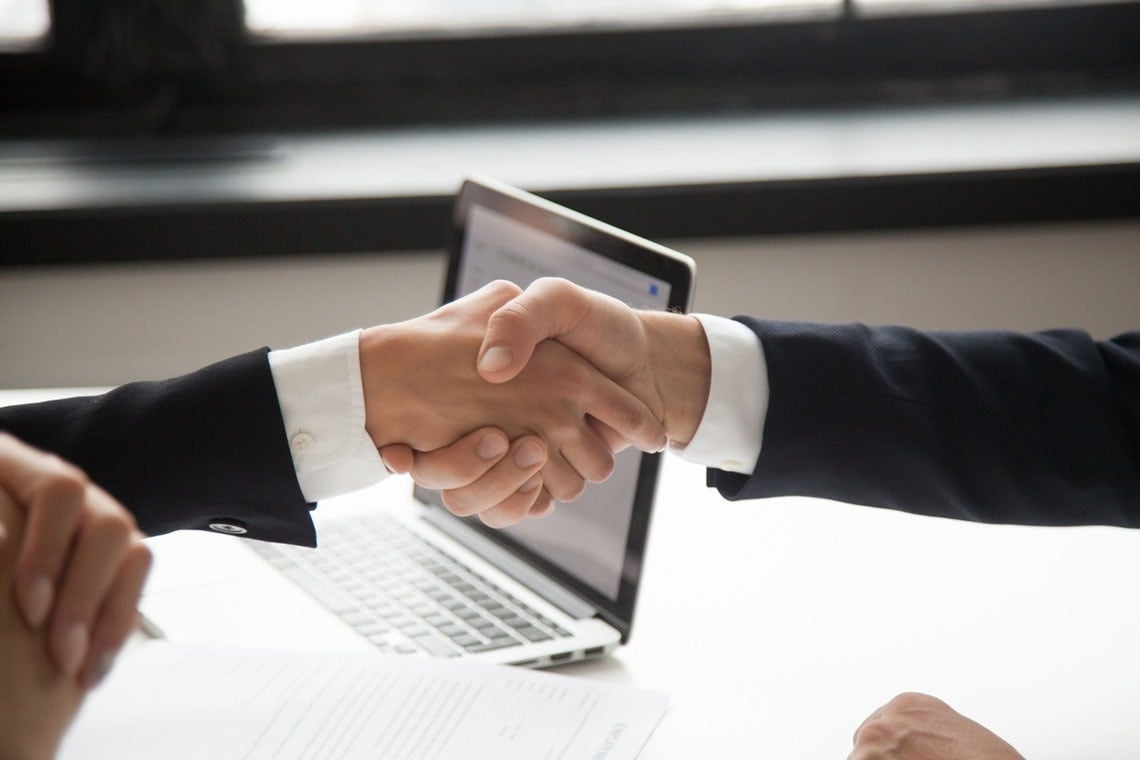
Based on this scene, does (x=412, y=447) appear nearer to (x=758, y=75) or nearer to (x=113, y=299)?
(x=113, y=299)

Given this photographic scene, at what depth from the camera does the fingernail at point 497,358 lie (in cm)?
113

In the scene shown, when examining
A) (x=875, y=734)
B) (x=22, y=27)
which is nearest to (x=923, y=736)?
(x=875, y=734)

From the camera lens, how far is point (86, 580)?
0.68m

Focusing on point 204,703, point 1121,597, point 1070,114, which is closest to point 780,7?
point 1070,114

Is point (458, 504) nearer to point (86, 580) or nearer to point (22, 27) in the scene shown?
point (86, 580)

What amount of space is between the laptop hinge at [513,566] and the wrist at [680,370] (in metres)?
0.18

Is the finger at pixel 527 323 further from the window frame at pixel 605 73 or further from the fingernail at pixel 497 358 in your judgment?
the window frame at pixel 605 73

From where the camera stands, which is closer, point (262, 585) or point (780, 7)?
point (262, 585)

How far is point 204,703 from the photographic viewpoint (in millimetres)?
917

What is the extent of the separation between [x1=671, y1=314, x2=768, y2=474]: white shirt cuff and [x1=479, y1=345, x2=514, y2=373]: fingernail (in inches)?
6.9

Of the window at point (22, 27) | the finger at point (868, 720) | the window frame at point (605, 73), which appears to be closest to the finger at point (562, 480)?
the finger at point (868, 720)

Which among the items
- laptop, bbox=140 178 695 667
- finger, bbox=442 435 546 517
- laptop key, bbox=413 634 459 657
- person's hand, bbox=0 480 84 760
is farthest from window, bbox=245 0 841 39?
person's hand, bbox=0 480 84 760

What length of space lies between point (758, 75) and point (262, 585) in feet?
4.42

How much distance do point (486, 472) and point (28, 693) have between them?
55 cm
